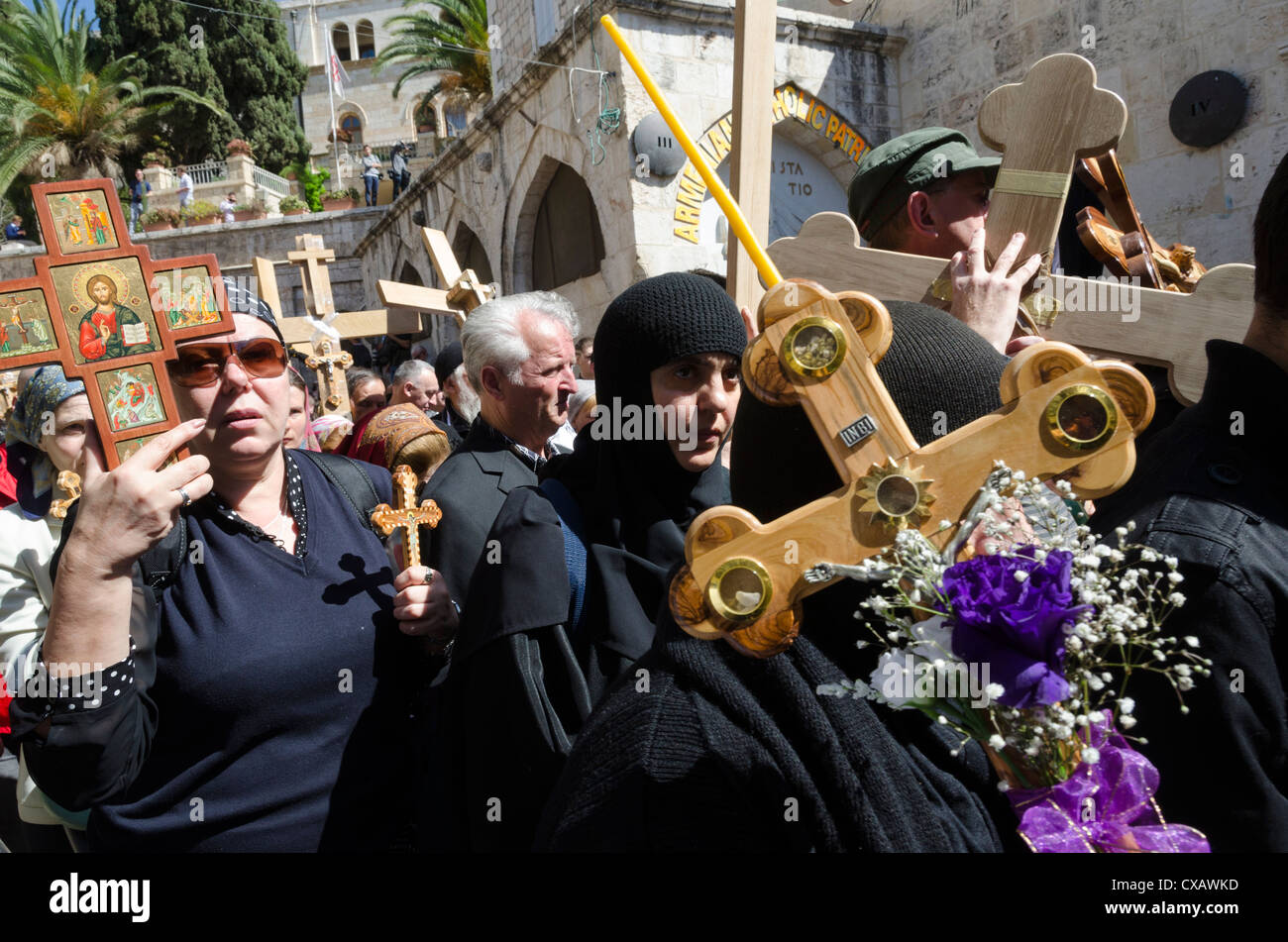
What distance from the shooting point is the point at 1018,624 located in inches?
37.6

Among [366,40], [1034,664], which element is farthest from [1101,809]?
[366,40]

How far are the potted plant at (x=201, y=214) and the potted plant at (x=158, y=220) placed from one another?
1.20 ft

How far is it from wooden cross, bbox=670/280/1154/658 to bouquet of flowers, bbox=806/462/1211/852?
6 cm

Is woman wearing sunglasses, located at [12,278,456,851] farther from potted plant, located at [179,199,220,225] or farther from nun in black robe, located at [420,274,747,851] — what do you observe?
potted plant, located at [179,199,220,225]

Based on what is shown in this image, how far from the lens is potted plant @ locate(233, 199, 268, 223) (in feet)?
94.4

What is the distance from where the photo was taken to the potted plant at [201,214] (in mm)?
27859

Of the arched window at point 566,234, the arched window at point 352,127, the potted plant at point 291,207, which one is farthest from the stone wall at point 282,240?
the arched window at point 352,127

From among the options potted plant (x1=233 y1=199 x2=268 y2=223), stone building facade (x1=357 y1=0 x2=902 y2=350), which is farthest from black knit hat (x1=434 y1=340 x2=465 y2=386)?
potted plant (x1=233 y1=199 x2=268 y2=223)

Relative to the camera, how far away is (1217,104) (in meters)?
7.96

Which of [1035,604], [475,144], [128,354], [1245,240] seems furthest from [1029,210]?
[475,144]

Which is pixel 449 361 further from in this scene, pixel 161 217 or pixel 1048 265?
pixel 161 217

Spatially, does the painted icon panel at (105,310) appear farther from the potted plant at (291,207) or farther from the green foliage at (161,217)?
the green foliage at (161,217)

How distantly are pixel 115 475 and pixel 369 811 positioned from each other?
0.92m

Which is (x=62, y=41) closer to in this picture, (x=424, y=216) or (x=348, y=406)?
(x=424, y=216)
